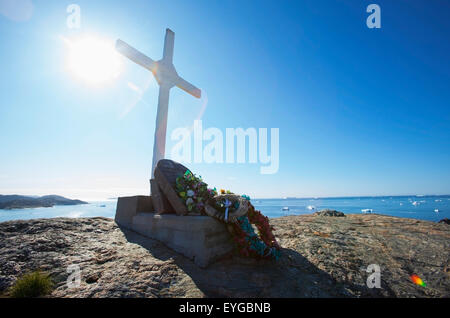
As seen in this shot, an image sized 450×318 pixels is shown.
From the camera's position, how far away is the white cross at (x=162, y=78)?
9773mm

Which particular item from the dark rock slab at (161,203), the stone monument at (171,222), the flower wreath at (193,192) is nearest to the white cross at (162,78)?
the stone monument at (171,222)

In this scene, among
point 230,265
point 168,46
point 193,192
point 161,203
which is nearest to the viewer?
point 230,265

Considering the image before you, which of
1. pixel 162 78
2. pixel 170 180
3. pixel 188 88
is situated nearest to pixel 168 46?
pixel 162 78

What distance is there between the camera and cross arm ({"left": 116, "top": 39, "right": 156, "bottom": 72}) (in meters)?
9.74

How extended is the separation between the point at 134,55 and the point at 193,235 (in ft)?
33.3

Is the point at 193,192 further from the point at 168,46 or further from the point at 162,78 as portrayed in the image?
the point at 168,46

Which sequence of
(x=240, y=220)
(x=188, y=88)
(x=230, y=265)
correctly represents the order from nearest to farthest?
1. (x=230, y=265)
2. (x=240, y=220)
3. (x=188, y=88)

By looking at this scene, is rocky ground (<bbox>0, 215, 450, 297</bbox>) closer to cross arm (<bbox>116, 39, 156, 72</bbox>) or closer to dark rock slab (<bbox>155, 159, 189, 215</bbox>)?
dark rock slab (<bbox>155, 159, 189, 215</bbox>)

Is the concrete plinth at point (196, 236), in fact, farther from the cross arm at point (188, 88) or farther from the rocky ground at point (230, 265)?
the cross arm at point (188, 88)

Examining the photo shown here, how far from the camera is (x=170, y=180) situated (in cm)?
543

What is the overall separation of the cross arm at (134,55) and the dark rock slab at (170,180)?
7245 mm

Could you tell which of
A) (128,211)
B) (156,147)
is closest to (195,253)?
(128,211)

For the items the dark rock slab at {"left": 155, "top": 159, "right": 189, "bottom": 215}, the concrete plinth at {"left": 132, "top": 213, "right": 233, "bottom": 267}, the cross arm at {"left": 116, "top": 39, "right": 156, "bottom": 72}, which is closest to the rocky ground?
the concrete plinth at {"left": 132, "top": 213, "right": 233, "bottom": 267}
